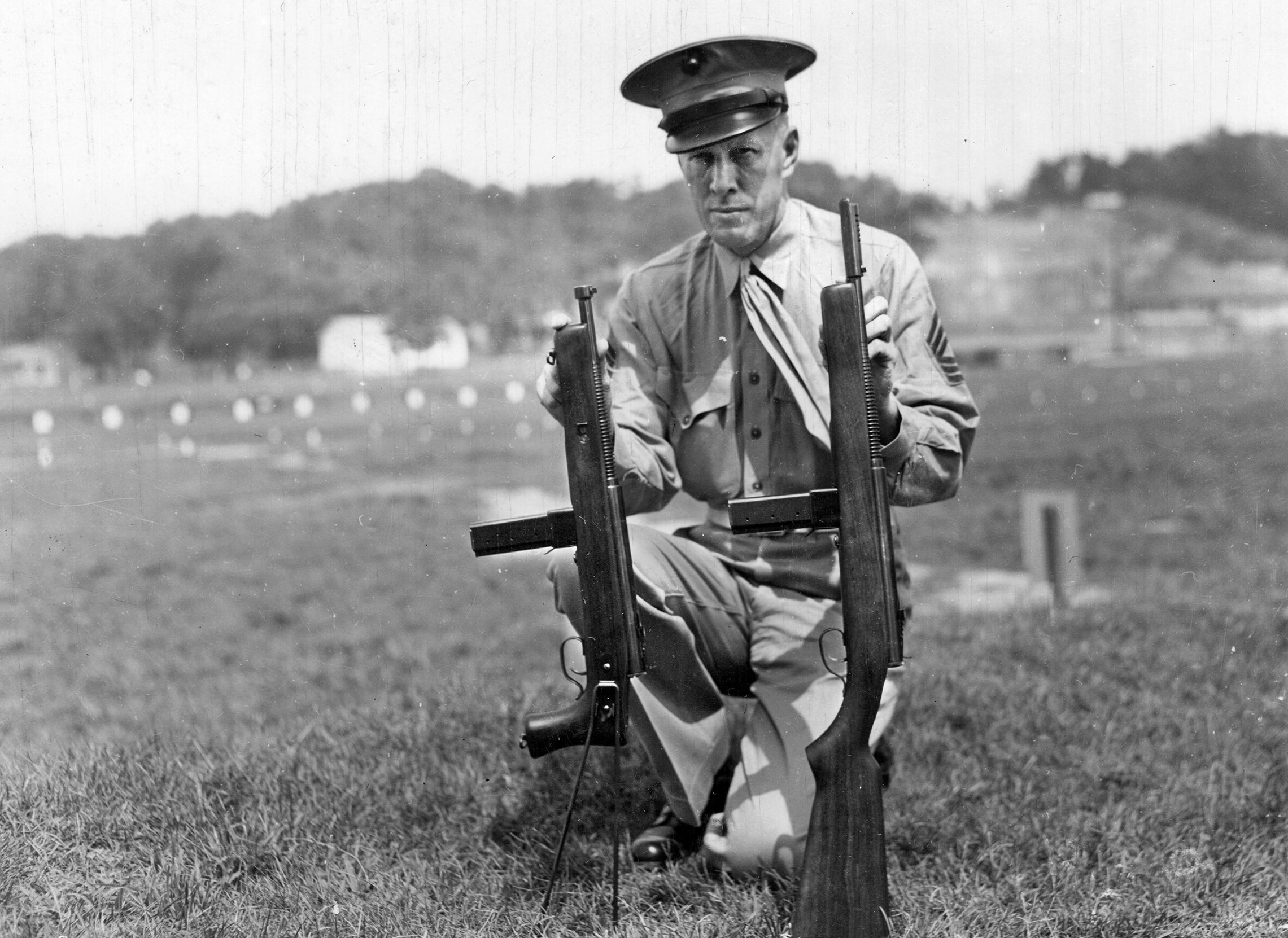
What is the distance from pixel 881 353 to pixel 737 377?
2.92 feet

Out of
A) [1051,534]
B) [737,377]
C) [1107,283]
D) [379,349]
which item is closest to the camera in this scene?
[737,377]

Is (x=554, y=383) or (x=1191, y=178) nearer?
(x=554, y=383)

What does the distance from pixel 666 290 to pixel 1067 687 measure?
2.69 meters

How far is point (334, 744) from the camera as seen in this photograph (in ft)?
16.6

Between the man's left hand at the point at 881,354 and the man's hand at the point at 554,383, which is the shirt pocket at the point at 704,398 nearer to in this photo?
the man's hand at the point at 554,383

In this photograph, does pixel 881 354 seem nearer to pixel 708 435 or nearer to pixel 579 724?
pixel 708 435

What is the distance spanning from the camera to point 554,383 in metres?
3.76

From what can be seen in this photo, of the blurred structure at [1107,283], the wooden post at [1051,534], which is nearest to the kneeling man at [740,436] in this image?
the wooden post at [1051,534]

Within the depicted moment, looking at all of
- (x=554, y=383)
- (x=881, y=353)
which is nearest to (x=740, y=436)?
(x=554, y=383)

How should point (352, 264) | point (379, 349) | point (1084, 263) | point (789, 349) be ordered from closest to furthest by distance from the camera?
1. point (789, 349)
2. point (379, 349)
3. point (352, 264)
4. point (1084, 263)

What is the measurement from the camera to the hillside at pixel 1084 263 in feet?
46.4

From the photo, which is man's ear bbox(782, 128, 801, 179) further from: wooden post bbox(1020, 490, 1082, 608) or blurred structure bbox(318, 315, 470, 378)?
wooden post bbox(1020, 490, 1082, 608)

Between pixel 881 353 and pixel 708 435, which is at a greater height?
pixel 881 353

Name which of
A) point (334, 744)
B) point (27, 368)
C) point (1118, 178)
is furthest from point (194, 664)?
point (1118, 178)
